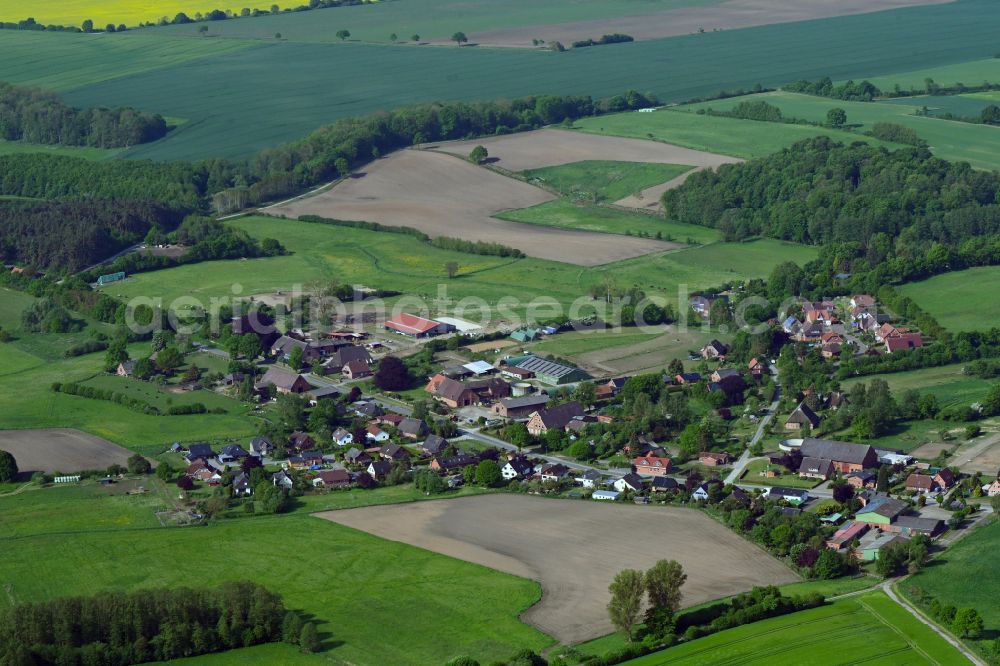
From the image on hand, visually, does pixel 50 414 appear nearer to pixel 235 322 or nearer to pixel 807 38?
pixel 235 322

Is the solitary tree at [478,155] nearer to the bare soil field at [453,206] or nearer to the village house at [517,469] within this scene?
the bare soil field at [453,206]

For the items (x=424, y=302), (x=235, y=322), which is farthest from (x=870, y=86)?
(x=235, y=322)

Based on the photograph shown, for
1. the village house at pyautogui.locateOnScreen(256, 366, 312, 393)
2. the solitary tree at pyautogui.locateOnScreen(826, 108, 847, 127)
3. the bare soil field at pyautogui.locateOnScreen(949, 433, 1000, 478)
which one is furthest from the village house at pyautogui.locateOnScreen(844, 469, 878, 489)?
the solitary tree at pyautogui.locateOnScreen(826, 108, 847, 127)

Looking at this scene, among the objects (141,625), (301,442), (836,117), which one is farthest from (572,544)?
(836,117)

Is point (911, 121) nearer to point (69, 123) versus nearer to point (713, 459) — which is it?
point (713, 459)

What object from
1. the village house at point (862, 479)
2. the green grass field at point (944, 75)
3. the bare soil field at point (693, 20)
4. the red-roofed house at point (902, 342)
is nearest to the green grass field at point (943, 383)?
the red-roofed house at point (902, 342)

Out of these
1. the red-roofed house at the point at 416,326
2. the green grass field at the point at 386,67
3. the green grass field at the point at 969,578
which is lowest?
the green grass field at the point at 969,578

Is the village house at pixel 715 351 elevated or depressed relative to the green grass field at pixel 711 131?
depressed
